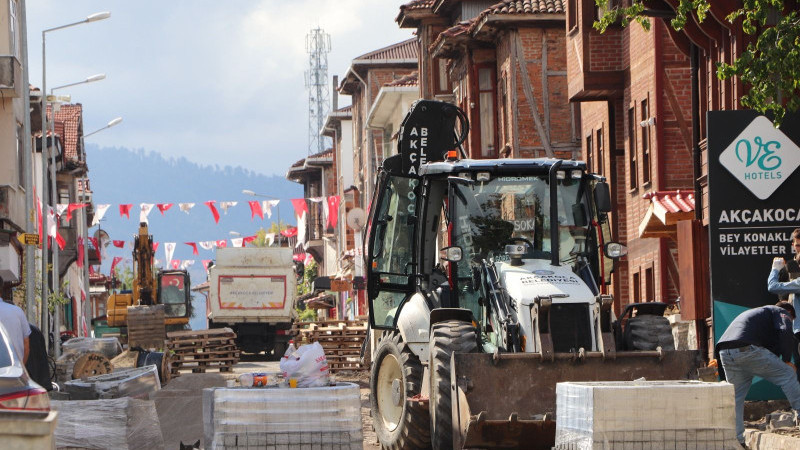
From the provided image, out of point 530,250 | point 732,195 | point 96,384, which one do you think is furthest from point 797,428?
point 96,384

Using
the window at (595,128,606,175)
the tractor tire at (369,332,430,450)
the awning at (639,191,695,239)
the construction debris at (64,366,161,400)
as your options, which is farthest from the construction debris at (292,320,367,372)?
the tractor tire at (369,332,430,450)

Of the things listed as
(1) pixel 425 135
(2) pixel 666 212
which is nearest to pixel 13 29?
(2) pixel 666 212

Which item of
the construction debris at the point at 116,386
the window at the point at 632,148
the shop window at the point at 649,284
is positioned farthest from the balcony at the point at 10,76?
the construction debris at the point at 116,386

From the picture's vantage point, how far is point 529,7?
40.8 metres

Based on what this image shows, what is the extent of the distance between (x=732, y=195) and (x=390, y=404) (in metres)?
5.49

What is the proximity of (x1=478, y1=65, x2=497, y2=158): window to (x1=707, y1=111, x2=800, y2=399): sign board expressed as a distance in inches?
941

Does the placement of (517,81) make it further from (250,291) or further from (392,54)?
(392,54)

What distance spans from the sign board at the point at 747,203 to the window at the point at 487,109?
23908 mm

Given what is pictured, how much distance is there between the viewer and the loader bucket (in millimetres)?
14008

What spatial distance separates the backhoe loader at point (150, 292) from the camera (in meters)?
53.4

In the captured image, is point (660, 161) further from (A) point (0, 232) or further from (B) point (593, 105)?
(A) point (0, 232)

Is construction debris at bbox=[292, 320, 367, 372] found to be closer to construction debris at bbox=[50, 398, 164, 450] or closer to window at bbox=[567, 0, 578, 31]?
window at bbox=[567, 0, 578, 31]

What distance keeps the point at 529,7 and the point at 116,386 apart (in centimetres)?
2271

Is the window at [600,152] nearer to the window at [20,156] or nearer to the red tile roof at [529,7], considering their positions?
the red tile roof at [529,7]
